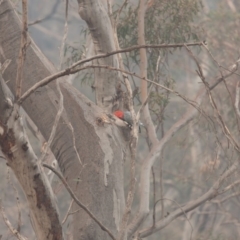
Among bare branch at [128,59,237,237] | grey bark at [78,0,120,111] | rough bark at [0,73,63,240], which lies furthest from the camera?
bare branch at [128,59,237,237]

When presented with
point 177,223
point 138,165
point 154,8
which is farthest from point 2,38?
point 177,223

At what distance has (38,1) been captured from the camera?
15.9 meters

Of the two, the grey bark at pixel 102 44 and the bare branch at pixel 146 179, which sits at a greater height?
the grey bark at pixel 102 44

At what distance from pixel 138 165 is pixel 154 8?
606 cm

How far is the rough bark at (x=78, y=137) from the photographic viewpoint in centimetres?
382

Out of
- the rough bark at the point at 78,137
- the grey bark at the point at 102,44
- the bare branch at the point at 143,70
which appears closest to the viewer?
the rough bark at the point at 78,137

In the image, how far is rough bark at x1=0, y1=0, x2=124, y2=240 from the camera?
3818 mm

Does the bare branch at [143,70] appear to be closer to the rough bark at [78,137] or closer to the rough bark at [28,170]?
the rough bark at [78,137]

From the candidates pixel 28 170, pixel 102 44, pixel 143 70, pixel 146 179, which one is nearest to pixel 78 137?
pixel 102 44

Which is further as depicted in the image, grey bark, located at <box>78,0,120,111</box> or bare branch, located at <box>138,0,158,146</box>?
bare branch, located at <box>138,0,158,146</box>

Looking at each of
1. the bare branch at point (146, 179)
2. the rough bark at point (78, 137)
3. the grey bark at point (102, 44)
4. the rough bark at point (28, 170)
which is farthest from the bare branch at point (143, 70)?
the rough bark at point (28, 170)

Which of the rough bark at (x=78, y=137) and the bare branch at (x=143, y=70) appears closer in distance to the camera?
the rough bark at (x=78, y=137)

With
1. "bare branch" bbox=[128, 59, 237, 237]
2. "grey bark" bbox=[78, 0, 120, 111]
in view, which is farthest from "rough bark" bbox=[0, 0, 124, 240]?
"bare branch" bbox=[128, 59, 237, 237]

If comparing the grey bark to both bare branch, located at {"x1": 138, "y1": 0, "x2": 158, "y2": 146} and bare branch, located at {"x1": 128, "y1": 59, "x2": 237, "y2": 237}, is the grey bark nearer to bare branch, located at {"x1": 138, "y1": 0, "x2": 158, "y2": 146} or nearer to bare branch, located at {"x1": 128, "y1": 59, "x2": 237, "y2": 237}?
bare branch, located at {"x1": 128, "y1": 59, "x2": 237, "y2": 237}
